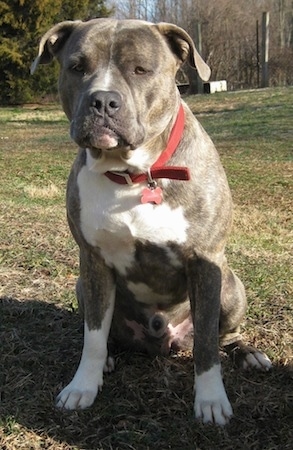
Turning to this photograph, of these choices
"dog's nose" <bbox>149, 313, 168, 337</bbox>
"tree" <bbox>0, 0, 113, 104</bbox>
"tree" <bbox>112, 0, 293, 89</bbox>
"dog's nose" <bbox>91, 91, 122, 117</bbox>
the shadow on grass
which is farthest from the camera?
"tree" <bbox>112, 0, 293, 89</bbox>

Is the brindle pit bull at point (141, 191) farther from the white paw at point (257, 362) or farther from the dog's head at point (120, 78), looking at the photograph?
the white paw at point (257, 362)

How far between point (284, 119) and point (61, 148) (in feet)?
14.5

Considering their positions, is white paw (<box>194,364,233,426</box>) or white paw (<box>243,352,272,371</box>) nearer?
white paw (<box>194,364,233,426</box>)

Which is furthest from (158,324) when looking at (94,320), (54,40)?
(54,40)

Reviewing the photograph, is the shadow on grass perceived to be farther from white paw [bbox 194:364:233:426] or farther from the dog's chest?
the dog's chest

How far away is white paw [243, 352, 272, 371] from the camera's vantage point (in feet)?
9.17

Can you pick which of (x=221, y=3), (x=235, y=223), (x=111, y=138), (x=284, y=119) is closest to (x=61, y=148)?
(x=284, y=119)

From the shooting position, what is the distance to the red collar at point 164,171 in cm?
245

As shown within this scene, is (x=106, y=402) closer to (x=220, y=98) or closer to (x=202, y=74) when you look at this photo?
(x=202, y=74)

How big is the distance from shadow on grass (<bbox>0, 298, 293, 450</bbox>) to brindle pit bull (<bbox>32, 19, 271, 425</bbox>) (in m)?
0.08

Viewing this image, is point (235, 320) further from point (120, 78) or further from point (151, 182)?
point (120, 78)

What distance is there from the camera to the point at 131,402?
2.58 meters

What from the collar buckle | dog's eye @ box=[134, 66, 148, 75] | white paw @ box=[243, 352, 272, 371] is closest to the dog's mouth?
the collar buckle

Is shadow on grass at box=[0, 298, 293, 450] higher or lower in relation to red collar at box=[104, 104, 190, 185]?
lower
